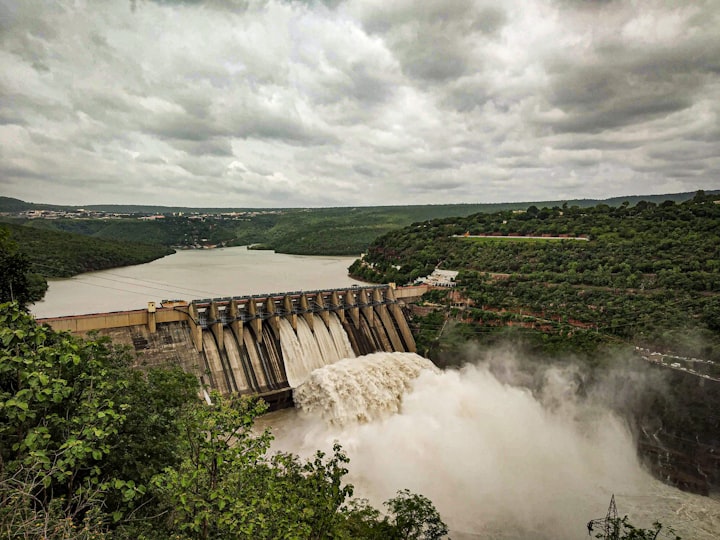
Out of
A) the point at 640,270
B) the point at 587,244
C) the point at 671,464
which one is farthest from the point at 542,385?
the point at 587,244

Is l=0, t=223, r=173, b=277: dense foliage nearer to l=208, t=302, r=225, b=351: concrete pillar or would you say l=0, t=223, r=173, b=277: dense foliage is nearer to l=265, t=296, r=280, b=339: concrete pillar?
l=208, t=302, r=225, b=351: concrete pillar

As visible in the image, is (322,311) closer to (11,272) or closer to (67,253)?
(11,272)

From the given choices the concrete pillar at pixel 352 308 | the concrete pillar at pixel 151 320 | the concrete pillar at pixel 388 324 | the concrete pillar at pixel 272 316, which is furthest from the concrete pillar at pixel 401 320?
the concrete pillar at pixel 151 320

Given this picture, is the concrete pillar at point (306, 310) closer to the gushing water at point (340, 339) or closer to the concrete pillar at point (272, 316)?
the gushing water at point (340, 339)

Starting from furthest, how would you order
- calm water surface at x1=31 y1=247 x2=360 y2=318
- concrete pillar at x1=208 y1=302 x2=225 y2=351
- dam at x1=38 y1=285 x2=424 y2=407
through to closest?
calm water surface at x1=31 y1=247 x2=360 y2=318 < concrete pillar at x1=208 y1=302 x2=225 y2=351 < dam at x1=38 y1=285 x2=424 y2=407

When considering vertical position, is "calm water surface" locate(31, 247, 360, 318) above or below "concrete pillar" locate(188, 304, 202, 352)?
below

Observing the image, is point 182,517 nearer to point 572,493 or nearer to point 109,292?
point 572,493

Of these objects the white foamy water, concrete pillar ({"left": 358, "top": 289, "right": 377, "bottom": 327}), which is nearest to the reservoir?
the white foamy water
